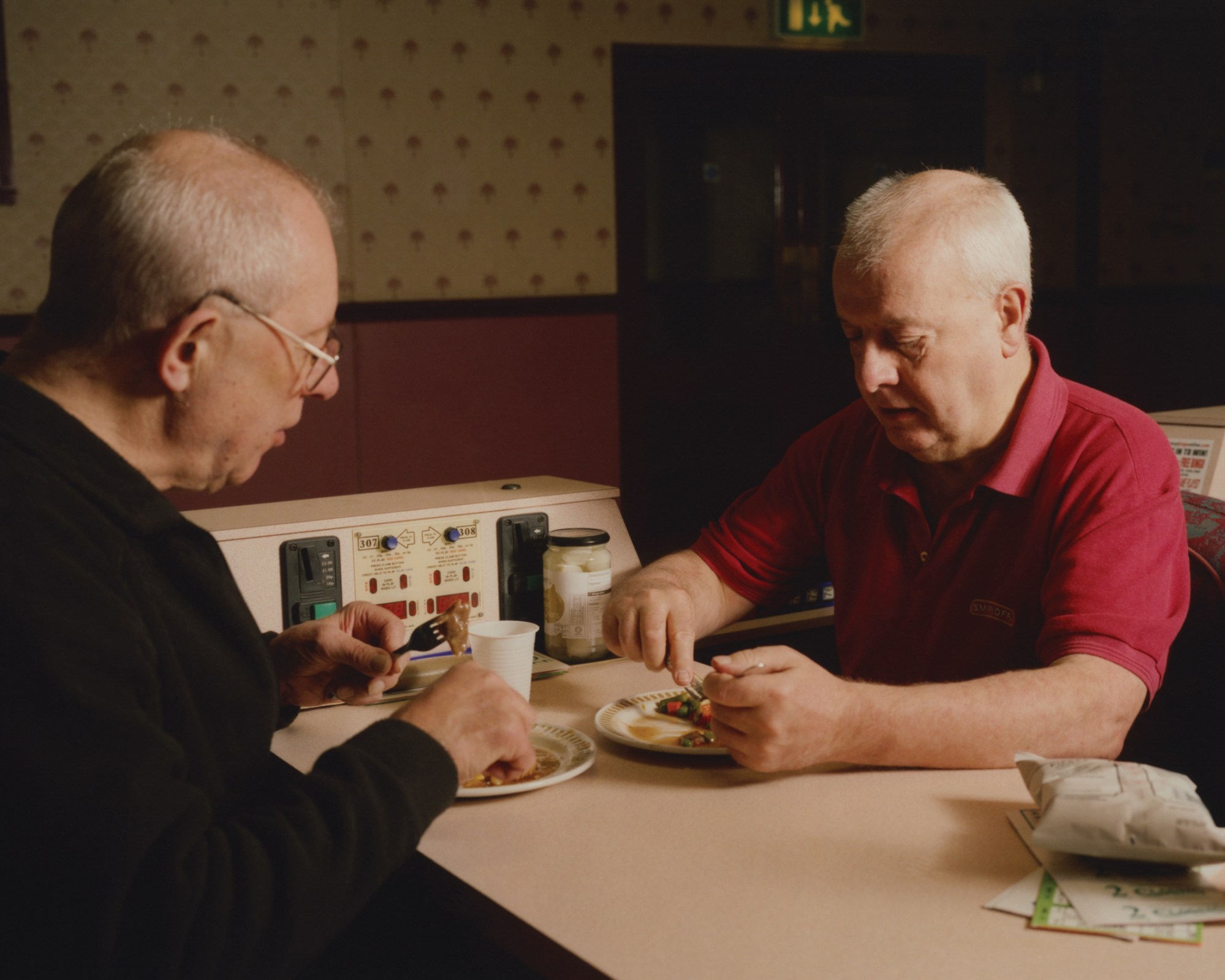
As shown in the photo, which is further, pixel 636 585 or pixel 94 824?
pixel 636 585

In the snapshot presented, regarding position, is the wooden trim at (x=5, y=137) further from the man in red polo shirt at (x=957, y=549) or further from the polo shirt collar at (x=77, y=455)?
the polo shirt collar at (x=77, y=455)

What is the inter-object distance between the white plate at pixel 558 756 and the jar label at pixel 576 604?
0.34m

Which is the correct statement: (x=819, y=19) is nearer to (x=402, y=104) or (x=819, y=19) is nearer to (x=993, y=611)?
(x=402, y=104)

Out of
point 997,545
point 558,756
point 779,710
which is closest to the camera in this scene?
point 779,710

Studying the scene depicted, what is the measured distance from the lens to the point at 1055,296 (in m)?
5.95

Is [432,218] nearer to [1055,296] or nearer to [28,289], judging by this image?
[28,289]

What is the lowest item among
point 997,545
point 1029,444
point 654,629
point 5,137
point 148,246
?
point 654,629

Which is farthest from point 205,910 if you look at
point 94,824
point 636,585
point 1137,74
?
point 1137,74

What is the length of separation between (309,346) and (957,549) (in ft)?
3.23

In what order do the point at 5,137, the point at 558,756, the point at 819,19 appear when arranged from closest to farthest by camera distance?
the point at 558,756 < the point at 5,137 < the point at 819,19

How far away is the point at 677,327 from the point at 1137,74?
2692 millimetres

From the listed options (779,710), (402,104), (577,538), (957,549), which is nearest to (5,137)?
(402,104)

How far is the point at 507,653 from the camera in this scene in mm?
1606

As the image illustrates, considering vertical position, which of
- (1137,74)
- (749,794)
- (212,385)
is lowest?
(749,794)
